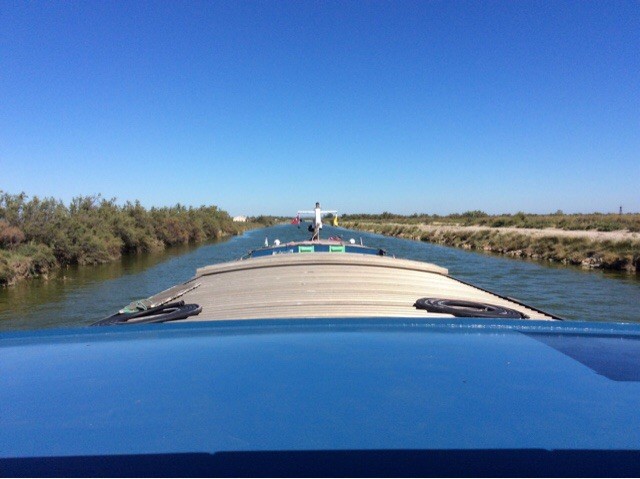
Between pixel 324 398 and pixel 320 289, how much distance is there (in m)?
3.25

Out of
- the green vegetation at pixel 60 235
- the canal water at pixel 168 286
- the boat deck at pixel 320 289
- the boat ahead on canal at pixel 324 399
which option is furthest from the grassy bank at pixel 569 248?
the green vegetation at pixel 60 235

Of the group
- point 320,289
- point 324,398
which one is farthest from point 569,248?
point 324,398

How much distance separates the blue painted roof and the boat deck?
4.39 feet

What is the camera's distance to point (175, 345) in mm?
2357

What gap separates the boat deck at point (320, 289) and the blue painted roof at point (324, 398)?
1.34 metres

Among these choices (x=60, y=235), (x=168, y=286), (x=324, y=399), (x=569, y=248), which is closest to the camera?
(x=324, y=399)

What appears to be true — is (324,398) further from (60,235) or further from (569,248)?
(569,248)

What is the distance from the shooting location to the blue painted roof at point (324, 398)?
120cm

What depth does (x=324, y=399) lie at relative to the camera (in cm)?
154

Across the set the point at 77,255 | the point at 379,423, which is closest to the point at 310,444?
the point at 379,423

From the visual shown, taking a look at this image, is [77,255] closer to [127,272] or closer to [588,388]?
[127,272]

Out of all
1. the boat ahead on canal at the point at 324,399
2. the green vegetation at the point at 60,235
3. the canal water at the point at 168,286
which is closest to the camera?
the boat ahead on canal at the point at 324,399

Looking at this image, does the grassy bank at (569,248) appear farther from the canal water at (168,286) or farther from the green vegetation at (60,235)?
the green vegetation at (60,235)

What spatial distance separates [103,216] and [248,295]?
27.5 meters
